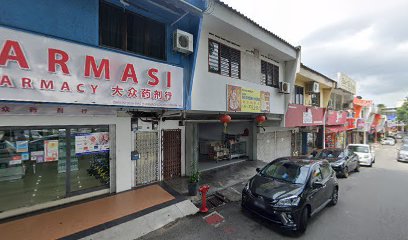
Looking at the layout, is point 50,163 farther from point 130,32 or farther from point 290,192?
point 290,192

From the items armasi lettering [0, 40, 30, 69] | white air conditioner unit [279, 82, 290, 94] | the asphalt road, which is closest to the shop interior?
white air conditioner unit [279, 82, 290, 94]

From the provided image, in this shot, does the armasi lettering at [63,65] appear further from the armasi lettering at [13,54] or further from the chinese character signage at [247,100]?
the chinese character signage at [247,100]

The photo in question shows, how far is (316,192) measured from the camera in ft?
19.8

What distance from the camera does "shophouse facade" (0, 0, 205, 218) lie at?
4.16m

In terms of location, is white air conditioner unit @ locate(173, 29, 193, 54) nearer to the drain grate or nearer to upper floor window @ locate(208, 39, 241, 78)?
upper floor window @ locate(208, 39, 241, 78)

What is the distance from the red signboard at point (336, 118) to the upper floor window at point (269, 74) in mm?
9477

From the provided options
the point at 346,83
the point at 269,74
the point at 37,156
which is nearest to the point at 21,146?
the point at 37,156

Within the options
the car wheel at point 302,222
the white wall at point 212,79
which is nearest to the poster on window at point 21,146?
the white wall at point 212,79

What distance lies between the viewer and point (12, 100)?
12.8ft

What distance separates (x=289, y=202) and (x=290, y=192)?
0.35 metres

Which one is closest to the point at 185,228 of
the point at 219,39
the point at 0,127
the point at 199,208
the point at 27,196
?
the point at 199,208

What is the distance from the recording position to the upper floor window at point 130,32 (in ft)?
18.7

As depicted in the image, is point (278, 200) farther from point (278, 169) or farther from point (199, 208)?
point (199, 208)

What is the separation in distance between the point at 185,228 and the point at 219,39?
281 inches
